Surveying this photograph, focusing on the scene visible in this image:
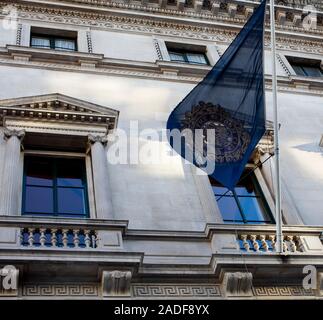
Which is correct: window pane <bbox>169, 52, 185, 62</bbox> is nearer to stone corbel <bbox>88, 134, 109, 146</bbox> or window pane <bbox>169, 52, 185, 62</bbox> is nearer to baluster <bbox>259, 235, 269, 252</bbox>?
stone corbel <bbox>88, 134, 109, 146</bbox>

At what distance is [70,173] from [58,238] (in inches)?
115

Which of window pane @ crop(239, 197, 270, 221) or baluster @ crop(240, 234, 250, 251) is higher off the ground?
window pane @ crop(239, 197, 270, 221)

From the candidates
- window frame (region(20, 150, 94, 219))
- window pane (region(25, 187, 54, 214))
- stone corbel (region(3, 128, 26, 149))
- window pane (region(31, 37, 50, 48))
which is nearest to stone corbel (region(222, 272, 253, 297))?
window frame (region(20, 150, 94, 219))

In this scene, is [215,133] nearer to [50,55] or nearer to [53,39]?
[50,55]

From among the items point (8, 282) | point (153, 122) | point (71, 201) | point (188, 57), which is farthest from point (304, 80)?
point (8, 282)

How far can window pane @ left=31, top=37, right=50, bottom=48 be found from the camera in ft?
61.5

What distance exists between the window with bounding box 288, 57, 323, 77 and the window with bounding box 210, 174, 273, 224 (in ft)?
24.3

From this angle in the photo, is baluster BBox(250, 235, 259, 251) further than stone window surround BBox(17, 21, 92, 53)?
No

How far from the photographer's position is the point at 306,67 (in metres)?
21.8

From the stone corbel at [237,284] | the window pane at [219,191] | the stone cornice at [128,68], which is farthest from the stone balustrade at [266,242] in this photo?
the stone cornice at [128,68]

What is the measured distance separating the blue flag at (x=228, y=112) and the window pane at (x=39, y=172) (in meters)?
3.15

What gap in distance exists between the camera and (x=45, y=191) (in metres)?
13.7

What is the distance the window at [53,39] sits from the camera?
61.9ft

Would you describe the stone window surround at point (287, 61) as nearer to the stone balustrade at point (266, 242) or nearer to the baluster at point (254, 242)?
the stone balustrade at point (266, 242)
